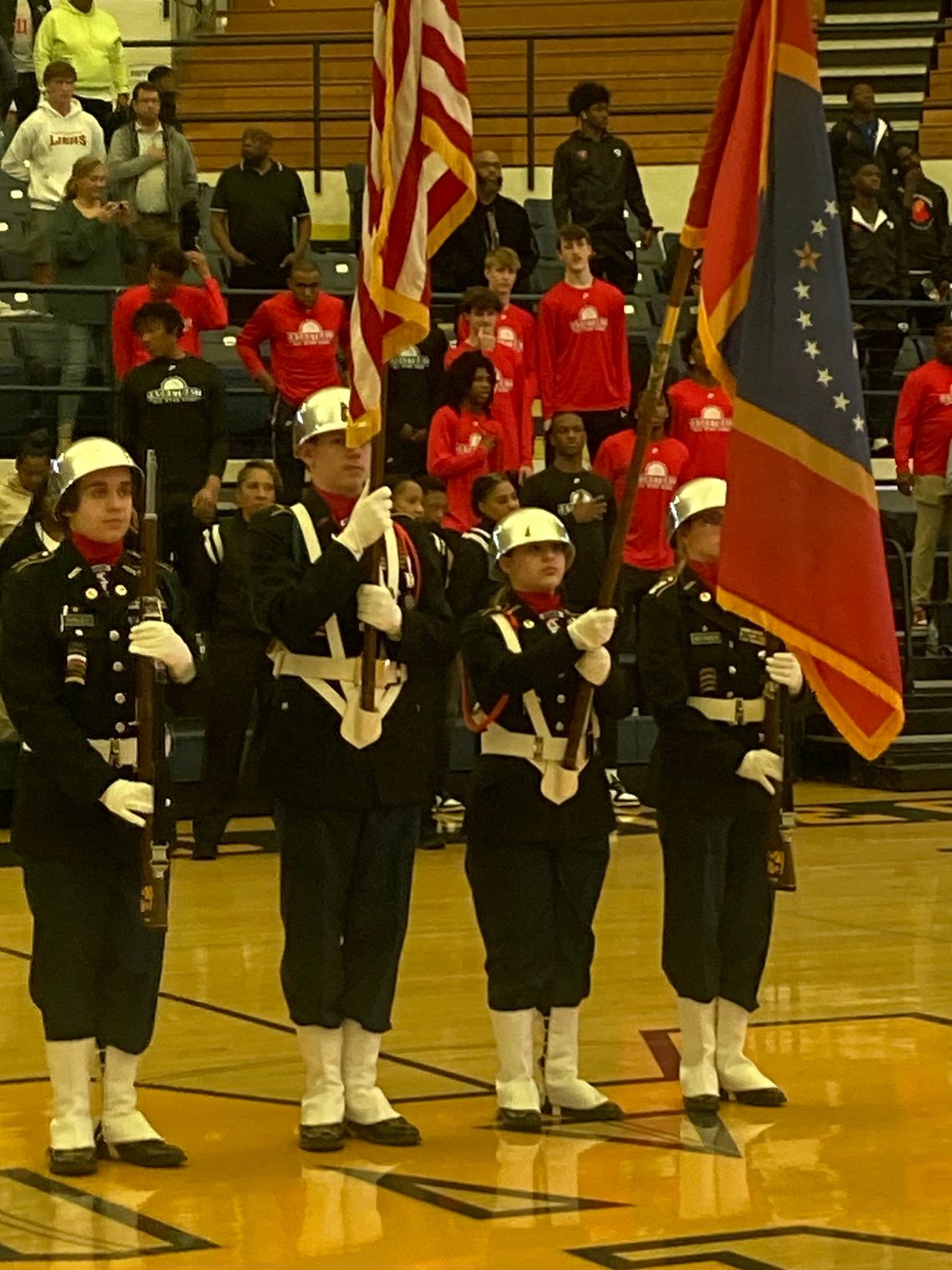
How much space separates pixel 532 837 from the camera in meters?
7.21

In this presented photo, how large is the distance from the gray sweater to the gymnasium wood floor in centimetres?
645

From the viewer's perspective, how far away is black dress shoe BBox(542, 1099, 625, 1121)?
7199 mm

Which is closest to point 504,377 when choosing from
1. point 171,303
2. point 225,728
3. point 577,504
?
point 577,504

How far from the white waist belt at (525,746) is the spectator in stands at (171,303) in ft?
20.8

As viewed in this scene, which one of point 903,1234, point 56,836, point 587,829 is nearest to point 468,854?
point 587,829

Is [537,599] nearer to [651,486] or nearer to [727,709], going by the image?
[727,709]

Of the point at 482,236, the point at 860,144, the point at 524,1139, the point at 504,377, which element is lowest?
the point at 524,1139

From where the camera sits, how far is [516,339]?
1489cm

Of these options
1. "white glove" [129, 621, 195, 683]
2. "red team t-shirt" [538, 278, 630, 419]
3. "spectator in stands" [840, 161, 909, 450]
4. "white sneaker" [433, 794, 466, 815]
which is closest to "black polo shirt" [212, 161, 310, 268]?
"red team t-shirt" [538, 278, 630, 419]

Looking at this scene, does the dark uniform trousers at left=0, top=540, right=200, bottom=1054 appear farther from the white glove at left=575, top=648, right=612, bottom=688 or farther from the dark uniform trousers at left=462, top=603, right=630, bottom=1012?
the white glove at left=575, top=648, right=612, bottom=688

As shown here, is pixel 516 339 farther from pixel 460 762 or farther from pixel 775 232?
pixel 775 232

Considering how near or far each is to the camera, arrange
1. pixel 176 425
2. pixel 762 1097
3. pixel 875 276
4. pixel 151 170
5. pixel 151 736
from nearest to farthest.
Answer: pixel 151 736 → pixel 762 1097 → pixel 176 425 → pixel 151 170 → pixel 875 276

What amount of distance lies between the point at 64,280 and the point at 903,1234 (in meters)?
10.3

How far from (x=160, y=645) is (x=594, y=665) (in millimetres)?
1227
